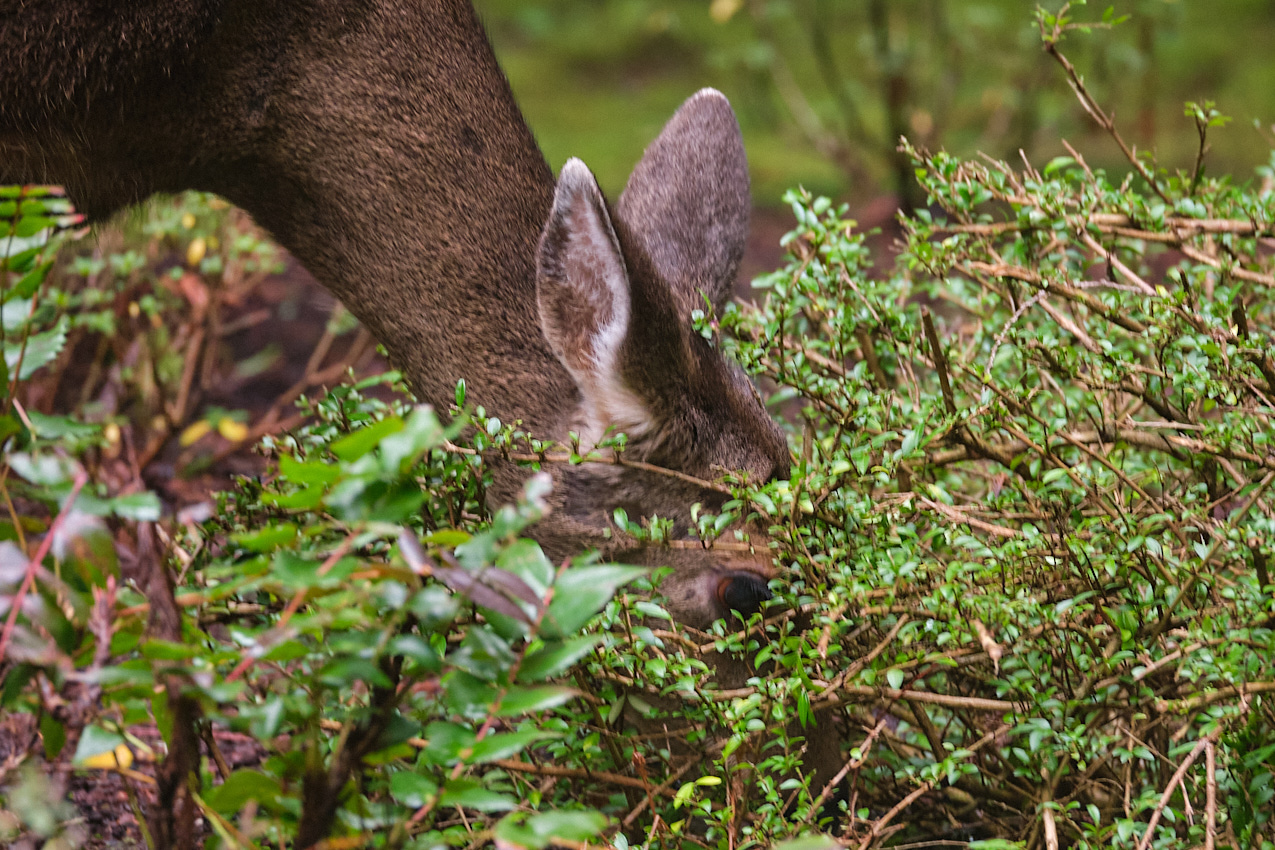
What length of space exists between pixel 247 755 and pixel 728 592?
1304mm

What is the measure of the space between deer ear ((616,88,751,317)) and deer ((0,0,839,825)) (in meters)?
0.01

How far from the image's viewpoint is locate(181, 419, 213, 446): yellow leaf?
14.2 feet

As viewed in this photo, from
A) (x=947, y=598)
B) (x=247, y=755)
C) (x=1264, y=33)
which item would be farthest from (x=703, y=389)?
(x=1264, y=33)

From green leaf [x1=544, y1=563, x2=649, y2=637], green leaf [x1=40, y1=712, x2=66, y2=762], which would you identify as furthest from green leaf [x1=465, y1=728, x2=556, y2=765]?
green leaf [x1=40, y1=712, x2=66, y2=762]

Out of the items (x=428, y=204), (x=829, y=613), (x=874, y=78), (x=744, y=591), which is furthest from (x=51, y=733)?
(x=874, y=78)

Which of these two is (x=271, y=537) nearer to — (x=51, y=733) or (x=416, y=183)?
(x=51, y=733)

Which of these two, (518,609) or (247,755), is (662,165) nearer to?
(247,755)

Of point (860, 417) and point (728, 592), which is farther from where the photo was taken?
point (728, 592)

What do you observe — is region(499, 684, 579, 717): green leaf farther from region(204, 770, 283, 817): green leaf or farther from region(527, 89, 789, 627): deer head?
region(527, 89, 789, 627): deer head

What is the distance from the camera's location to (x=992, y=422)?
215 centimetres

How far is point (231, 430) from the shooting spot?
426cm

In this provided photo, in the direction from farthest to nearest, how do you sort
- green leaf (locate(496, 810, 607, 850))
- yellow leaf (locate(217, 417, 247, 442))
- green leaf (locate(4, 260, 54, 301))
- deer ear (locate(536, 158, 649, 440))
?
1. yellow leaf (locate(217, 417, 247, 442))
2. deer ear (locate(536, 158, 649, 440))
3. green leaf (locate(4, 260, 54, 301))
4. green leaf (locate(496, 810, 607, 850))

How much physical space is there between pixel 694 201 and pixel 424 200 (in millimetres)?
819

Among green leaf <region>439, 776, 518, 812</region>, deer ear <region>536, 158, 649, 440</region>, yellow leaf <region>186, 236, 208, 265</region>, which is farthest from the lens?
yellow leaf <region>186, 236, 208, 265</region>
